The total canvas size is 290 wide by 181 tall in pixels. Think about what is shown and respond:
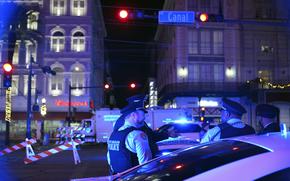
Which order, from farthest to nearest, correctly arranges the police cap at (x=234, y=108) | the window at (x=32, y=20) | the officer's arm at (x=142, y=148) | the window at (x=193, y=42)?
1. the window at (x=32, y=20)
2. the window at (x=193, y=42)
3. the police cap at (x=234, y=108)
4. the officer's arm at (x=142, y=148)

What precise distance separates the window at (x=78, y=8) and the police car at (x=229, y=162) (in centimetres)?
4750

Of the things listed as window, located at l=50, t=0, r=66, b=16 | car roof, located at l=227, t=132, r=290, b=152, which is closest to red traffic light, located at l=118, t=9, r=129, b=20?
car roof, located at l=227, t=132, r=290, b=152

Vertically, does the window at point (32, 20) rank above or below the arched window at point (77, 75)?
above

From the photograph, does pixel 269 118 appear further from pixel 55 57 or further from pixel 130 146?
pixel 55 57

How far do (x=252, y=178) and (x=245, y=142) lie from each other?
646 millimetres

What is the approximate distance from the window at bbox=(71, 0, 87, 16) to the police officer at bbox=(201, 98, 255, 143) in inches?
1776

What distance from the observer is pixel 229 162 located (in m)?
2.76

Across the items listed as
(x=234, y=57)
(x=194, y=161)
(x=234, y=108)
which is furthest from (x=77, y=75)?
(x=194, y=161)

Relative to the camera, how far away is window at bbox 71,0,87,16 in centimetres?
4972

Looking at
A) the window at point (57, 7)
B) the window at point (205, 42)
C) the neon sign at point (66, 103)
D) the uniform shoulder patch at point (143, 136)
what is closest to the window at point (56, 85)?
the neon sign at point (66, 103)

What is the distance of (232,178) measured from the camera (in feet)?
8.43

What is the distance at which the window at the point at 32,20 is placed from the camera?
47.8 meters

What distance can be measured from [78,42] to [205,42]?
13317 mm

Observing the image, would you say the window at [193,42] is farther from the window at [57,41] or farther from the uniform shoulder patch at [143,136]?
the uniform shoulder patch at [143,136]
